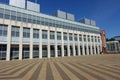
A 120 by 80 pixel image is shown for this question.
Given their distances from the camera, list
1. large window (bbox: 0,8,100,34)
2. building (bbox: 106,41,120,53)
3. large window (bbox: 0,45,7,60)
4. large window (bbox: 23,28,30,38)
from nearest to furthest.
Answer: large window (bbox: 0,45,7,60) < large window (bbox: 0,8,100,34) < large window (bbox: 23,28,30,38) < building (bbox: 106,41,120,53)

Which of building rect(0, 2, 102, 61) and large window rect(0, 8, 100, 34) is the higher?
large window rect(0, 8, 100, 34)

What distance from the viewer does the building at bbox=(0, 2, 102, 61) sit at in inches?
1444

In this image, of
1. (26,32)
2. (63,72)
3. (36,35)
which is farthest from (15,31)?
(63,72)

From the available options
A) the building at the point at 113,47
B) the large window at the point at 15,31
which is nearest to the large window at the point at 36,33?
the large window at the point at 15,31

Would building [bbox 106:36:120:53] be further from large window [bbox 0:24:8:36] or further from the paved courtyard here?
the paved courtyard

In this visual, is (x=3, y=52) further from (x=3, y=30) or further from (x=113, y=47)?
(x=113, y=47)

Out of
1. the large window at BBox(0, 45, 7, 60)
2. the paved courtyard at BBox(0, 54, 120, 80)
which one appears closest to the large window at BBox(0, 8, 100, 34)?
the large window at BBox(0, 45, 7, 60)

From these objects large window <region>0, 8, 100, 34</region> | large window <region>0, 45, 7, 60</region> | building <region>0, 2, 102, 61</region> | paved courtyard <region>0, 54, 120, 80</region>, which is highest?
large window <region>0, 8, 100, 34</region>

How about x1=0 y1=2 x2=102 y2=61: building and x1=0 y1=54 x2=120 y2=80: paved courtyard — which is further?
x1=0 y1=2 x2=102 y2=61: building

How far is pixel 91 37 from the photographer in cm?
6825

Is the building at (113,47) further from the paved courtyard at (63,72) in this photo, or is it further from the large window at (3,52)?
the paved courtyard at (63,72)

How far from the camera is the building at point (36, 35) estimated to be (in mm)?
36688

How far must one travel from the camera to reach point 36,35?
1726 inches

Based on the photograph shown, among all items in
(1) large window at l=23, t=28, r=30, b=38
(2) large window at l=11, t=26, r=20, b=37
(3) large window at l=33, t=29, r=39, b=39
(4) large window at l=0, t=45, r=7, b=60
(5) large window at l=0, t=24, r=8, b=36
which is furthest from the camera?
(3) large window at l=33, t=29, r=39, b=39
